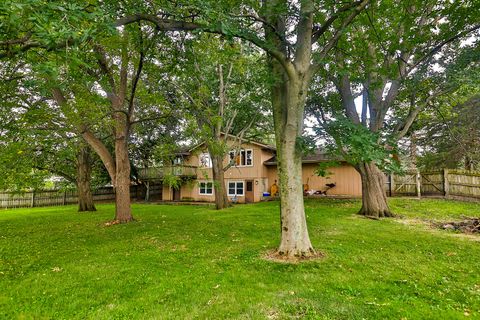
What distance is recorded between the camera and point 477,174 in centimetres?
1570

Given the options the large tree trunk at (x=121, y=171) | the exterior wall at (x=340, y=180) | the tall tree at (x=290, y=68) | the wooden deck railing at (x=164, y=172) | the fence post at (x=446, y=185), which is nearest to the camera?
the tall tree at (x=290, y=68)

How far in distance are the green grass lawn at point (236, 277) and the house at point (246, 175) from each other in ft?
38.3

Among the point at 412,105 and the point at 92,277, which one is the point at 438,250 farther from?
the point at 92,277

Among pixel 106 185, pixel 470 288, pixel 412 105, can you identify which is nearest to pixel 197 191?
pixel 106 185

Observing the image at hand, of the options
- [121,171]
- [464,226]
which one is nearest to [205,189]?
[121,171]

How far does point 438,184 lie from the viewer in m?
17.4

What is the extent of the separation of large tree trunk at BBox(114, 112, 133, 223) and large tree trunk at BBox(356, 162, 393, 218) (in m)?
10.7

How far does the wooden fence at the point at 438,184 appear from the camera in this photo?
15969 millimetres

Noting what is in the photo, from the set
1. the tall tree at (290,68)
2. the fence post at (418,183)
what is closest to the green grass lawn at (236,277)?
the tall tree at (290,68)

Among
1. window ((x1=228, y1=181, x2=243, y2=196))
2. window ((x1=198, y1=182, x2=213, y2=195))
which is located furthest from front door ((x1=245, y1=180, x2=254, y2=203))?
window ((x1=198, y1=182, x2=213, y2=195))

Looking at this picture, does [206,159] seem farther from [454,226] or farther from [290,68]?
[290,68]

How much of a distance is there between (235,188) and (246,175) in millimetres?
1689

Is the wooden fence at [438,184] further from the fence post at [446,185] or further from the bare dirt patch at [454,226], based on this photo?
the bare dirt patch at [454,226]

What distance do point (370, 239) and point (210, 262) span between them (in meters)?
4.90
